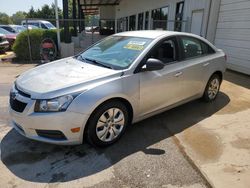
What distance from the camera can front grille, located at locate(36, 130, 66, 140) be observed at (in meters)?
3.12

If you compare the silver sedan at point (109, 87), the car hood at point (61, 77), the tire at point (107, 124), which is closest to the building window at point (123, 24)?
the silver sedan at point (109, 87)

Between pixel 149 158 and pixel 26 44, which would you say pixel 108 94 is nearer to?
pixel 149 158

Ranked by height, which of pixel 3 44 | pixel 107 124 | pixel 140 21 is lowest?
pixel 3 44

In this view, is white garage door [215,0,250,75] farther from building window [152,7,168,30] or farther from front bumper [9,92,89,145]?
front bumper [9,92,89,145]

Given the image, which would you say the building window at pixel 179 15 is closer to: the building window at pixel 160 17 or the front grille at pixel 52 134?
the building window at pixel 160 17

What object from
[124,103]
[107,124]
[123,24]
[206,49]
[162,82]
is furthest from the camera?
[123,24]

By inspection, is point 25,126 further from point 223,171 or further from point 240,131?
point 240,131

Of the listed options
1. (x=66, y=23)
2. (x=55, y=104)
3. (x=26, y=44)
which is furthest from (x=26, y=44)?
(x=55, y=104)

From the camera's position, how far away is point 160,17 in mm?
15398

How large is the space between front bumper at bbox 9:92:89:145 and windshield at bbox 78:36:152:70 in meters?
1.06

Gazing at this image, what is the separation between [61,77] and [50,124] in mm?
748

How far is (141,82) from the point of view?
3701 mm

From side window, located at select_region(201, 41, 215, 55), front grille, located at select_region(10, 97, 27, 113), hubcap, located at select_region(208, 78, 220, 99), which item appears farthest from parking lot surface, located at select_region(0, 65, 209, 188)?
side window, located at select_region(201, 41, 215, 55)

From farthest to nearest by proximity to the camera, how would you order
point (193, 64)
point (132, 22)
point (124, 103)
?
1. point (132, 22)
2. point (193, 64)
3. point (124, 103)
